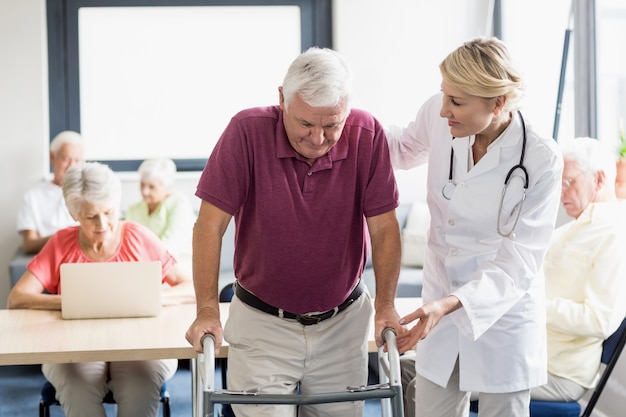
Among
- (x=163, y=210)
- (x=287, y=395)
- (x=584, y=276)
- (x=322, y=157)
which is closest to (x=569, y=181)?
(x=584, y=276)

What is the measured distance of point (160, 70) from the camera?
6098 mm

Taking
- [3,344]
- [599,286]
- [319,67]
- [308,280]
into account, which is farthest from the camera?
[599,286]

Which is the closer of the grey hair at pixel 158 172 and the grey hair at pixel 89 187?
the grey hair at pixel 89 187

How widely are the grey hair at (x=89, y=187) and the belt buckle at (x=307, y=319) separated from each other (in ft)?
4.63

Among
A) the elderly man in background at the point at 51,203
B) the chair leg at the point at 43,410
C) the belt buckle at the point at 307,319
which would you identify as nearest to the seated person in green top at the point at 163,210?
the elderly man in background at the point at 51,203

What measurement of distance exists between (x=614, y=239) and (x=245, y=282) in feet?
4.68

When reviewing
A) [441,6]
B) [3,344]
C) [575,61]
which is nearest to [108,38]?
[441,6]

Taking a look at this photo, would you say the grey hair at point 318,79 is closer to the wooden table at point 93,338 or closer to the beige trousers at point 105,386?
the wooden table at point 93,338

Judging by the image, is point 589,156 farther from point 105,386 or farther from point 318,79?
point 105,386

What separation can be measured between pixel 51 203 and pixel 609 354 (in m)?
3.65

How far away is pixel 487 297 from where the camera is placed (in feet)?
7.21

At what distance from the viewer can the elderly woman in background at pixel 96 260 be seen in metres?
3.07

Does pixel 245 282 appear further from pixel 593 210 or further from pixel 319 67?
pixel 593 210

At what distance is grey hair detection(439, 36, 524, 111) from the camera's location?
2090 mm
